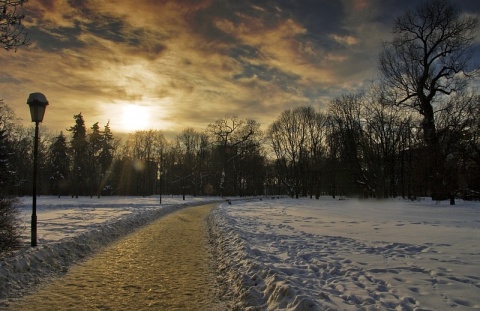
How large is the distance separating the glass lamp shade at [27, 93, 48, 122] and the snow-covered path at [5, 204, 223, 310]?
191 inches

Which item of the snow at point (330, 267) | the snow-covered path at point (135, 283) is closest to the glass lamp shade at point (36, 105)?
the snow at point (330, 267)

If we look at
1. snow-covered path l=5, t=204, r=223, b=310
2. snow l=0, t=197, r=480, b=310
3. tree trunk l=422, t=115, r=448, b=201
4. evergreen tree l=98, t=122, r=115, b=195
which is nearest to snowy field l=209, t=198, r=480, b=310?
snow l=0, t=197, r=480, b=310

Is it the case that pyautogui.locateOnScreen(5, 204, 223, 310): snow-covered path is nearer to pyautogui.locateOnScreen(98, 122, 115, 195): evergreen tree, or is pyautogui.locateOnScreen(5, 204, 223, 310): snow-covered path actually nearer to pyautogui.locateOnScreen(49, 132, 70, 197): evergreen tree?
pyautogui.locateOnScreen(49, 132, 70, 197): evergreen tree

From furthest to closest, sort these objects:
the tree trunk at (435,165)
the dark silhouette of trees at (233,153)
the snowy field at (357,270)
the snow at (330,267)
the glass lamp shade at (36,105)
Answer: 1. the dark silhouette of trees at (233,153)
2. the tree trunk at (435,165)
3. the glass lamp shade at (36,105)
4. the snow at (330,267)
5. the snowy field at (357,270)

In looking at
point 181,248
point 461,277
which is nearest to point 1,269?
point 181,248

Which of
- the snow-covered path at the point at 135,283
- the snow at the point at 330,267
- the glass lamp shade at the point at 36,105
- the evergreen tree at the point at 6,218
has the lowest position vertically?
the snow-covered path at the point at 135,283

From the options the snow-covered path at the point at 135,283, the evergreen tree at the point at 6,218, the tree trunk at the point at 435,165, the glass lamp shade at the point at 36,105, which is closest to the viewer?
the snow-covered path at the point at 135,283

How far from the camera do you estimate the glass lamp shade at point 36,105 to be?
10.4 meters

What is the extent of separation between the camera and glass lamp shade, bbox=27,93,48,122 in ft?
34.2

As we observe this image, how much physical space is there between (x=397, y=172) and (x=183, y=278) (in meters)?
50.4

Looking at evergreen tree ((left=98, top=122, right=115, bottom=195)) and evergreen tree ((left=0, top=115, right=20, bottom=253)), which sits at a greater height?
evergreen tree ((left=98, top=122, right=115, bottom=195))

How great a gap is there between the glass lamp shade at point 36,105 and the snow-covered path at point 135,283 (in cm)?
485

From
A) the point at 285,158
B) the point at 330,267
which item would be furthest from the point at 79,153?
the point at 330,267

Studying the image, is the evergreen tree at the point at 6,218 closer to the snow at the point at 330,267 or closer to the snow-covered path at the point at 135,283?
the snow at the point at 330,267
